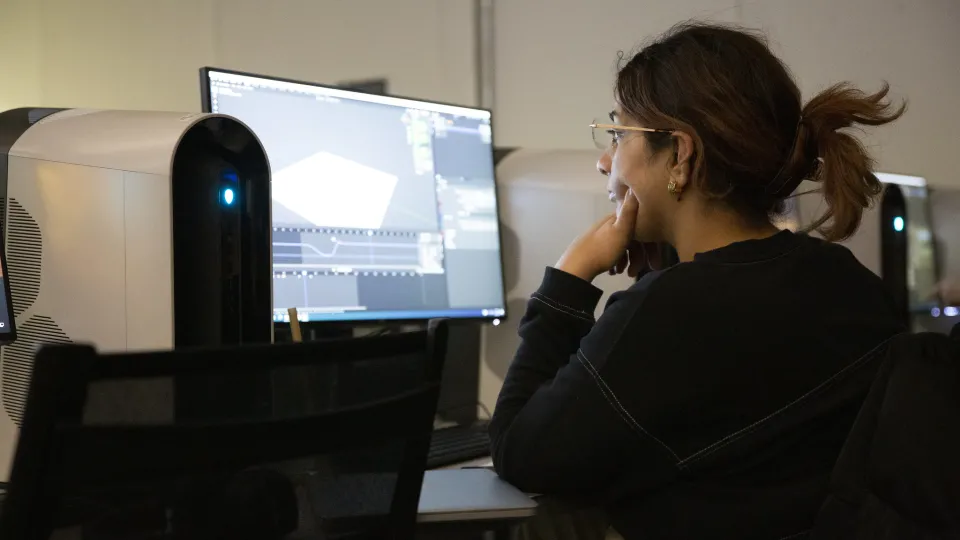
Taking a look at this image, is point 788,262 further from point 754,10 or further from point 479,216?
point 754,10

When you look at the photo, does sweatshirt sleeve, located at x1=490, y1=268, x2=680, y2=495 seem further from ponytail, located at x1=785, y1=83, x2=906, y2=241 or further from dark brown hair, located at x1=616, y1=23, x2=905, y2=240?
ponytail, located at x1=785, y1=83, x2=906, y2=241

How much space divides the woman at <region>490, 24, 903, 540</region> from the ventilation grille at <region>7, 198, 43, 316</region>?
628 millimetres

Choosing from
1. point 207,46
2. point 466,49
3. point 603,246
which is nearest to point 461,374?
point 603,246

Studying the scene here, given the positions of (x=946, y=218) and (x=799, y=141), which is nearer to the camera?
(x=799, y=141)

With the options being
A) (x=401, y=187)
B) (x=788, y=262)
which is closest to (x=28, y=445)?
(x=788, y=262)

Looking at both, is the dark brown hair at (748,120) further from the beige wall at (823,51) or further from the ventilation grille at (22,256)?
the beige wall at (823,51)

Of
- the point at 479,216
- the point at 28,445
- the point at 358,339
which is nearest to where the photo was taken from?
the point at 28,445

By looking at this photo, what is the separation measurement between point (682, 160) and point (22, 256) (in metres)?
0.88

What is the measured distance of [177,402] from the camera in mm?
670

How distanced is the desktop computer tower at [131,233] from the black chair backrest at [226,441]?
0.37 m

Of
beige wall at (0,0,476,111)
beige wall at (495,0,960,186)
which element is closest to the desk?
beige wall at (495,0,960,186)

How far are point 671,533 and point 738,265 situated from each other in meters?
0.33

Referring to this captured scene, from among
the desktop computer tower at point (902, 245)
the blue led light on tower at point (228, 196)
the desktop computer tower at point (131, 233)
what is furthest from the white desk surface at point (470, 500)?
the desktop computer tower at point (902, 245)

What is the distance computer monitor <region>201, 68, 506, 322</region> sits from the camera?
1.52 metres
